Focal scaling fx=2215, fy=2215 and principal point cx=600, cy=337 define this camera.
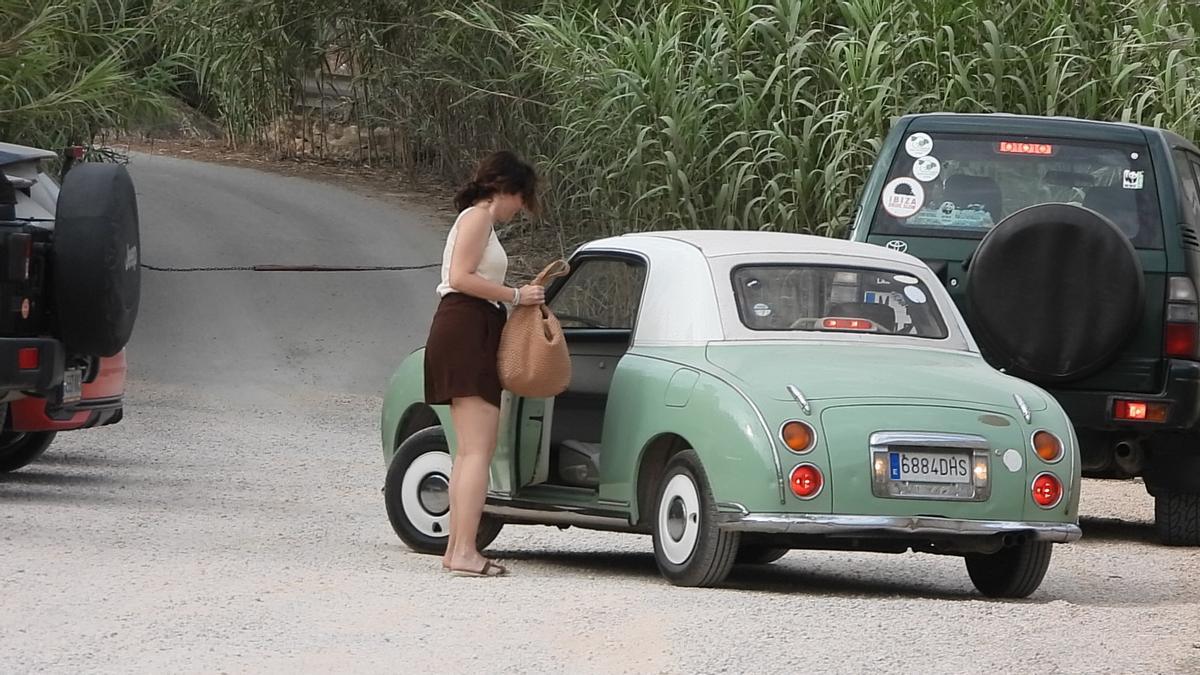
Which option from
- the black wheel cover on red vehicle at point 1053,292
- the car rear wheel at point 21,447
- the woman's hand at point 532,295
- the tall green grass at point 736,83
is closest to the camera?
the woman's hand at point 532,295

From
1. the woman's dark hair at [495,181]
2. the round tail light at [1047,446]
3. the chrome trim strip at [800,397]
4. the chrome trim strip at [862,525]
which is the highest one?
the woman's dark hair at [495,181]

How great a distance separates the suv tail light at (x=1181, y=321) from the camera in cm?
986

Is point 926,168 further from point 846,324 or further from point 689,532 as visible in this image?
point 689,532

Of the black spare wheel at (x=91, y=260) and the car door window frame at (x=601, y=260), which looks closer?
the car door window frame at (x=601, y=260)

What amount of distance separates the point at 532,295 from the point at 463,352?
1.08ft

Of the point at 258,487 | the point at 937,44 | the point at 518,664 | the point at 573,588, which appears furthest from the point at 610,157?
the point at 518,664

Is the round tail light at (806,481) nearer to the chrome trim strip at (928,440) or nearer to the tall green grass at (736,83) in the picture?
the chrome trim strip at (928,440)

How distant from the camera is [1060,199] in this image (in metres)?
10.4

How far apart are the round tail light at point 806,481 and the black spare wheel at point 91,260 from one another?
4209mm

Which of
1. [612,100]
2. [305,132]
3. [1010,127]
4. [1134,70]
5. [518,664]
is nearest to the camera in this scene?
[518,664]

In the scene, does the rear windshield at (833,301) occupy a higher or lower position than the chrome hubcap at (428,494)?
higher

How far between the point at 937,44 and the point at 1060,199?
15.3 feet

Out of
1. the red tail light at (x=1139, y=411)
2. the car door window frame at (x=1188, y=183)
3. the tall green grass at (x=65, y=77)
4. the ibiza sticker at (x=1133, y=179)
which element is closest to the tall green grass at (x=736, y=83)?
the tall green grass at (x=65, y=77)

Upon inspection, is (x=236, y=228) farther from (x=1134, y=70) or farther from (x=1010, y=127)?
(x=1010, y=127)
